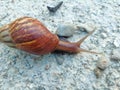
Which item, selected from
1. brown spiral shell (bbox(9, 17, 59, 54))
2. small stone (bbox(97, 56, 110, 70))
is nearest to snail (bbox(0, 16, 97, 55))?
brown spiral shell (bbox(9, 17, 59, 54))

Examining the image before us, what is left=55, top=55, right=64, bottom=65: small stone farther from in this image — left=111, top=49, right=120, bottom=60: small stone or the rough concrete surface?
left=111, top=49, right=120, bottom=60: small stone

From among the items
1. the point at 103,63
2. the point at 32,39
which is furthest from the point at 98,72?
the point at 32,39

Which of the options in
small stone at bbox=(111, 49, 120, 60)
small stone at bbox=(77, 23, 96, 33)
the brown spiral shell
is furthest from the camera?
small stone at bbox=(77, 23, 96, 33)

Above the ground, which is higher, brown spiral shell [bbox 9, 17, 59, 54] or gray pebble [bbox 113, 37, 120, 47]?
brown spiral shell [bbox 9, 17, 59, 54]

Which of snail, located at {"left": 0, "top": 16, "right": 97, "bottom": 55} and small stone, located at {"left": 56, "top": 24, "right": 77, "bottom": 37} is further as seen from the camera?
small stone, located at {"left": 56, "top": 24, "right": 77, "bottom": 37}

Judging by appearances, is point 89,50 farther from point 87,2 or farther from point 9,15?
point 9,15

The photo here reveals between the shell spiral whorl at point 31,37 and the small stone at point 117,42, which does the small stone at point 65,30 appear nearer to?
the shell spiral whorl at point 31,37

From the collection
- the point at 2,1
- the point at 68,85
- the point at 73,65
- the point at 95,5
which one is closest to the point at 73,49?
the point at 73,65

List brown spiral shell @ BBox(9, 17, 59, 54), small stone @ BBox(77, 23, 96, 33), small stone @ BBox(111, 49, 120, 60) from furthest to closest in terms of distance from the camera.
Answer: small stone @ BBox(77, 23, 96, 33), small stone @ BBox(111, 49, 120, 60), brown spiral shell @ BBox(9, 17, 59, 54)
